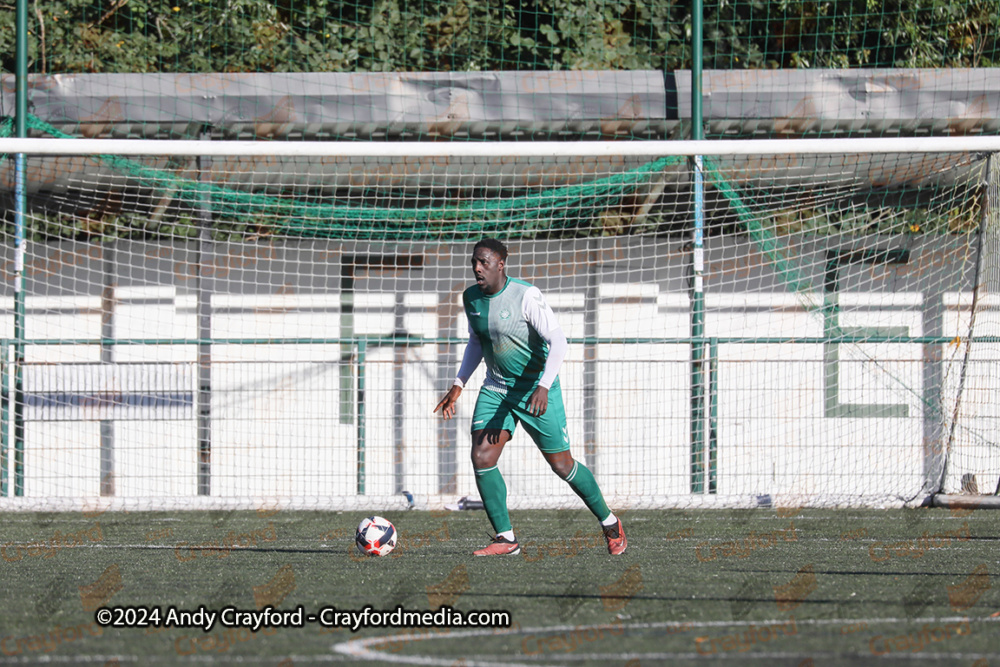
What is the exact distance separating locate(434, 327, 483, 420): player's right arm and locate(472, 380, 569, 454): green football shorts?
0.45 feet

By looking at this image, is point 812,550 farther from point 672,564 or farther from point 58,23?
point 58,23

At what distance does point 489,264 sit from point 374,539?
1.58 m

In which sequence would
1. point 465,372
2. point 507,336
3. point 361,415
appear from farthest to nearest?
1. point 361,415
2. point 465,372
3. point 507,336

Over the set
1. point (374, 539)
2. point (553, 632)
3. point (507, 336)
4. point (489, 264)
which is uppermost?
point (489, 264)

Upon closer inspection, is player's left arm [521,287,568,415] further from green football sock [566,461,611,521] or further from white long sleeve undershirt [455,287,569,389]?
green football sock [566,461,611,521]

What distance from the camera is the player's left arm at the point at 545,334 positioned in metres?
5.84

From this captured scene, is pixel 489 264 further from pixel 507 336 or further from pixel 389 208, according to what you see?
pixel 389 208

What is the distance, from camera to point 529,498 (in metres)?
9.40

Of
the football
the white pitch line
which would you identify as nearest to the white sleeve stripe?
the football

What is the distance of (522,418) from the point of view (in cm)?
614

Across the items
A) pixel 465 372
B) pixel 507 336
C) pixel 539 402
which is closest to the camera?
pixel 539 402

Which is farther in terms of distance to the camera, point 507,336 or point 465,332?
point 465,332

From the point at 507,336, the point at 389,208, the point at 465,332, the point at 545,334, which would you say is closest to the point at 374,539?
the point at 507,336

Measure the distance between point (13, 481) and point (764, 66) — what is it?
26.9 feet
